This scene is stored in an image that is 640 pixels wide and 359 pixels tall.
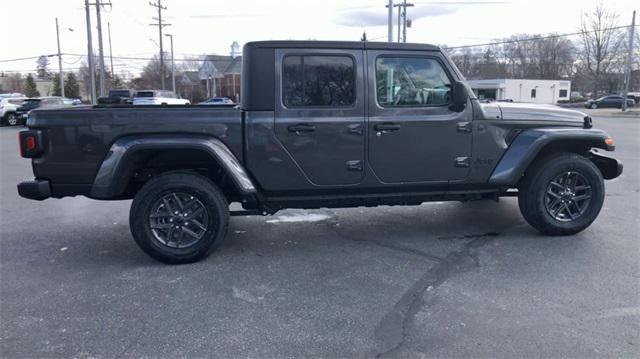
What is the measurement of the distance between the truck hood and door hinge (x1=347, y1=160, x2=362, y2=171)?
1412mm

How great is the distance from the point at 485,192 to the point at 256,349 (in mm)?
3174

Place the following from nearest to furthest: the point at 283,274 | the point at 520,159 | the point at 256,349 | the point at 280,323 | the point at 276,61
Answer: the point at 256,349, the point at 280,323, the point at 283,274, the point at 276,61, the point at 520,159

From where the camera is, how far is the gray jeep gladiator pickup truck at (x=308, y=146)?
4.45 meters

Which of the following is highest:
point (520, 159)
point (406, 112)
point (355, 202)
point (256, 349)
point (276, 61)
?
point (276, 61)

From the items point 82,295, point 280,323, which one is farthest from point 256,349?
point 82,295

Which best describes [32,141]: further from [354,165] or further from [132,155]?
[354,165]

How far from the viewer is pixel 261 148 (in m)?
4.63

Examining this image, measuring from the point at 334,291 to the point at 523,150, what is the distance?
2540mm

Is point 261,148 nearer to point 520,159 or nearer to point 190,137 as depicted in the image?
point 190,137

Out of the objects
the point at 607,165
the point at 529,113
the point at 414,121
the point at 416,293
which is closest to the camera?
the point at 416,293

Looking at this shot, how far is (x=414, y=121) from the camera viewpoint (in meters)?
4.86

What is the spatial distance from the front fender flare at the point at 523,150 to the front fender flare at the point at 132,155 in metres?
2.65

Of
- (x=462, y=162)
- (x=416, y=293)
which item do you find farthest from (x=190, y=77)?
(x=416, y=293)

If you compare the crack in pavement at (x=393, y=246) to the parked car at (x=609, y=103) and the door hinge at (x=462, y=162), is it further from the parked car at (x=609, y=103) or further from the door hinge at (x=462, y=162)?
the parked car at (x=609, y=103)
